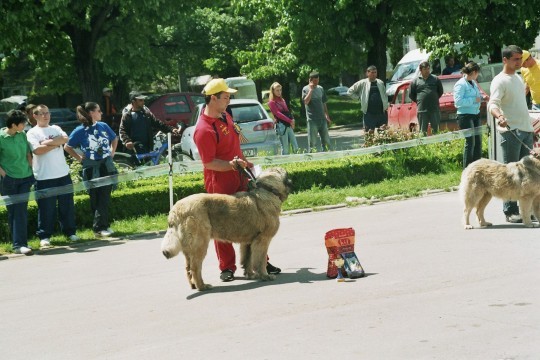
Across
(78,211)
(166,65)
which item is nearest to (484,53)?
(166,65)

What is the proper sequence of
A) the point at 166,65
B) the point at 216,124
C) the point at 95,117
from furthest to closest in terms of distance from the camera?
the point at 166,65
the point at 95,117
the point at 216,124

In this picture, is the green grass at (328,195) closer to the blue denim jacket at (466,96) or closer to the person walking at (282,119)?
the blue denim jacket at (466,96)

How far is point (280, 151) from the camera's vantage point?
21875 mm

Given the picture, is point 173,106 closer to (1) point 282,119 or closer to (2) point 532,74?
(1) point 282,119

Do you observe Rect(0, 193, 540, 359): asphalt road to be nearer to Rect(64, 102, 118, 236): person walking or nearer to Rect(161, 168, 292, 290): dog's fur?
Rect(161, 168, 292, 290): dog's fur

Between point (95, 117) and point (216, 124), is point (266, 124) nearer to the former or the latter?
point (95, 117)

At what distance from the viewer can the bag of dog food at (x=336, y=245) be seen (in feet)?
31.1

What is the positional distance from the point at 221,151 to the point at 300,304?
210 centimetres

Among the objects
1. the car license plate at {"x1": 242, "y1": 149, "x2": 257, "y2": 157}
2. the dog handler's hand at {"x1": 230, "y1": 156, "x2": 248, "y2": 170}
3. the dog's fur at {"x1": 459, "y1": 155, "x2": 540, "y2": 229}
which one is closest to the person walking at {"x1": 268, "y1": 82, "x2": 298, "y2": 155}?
the car license plate at {"x1": 242, "y1": 149, "x2": 257, "y2": 157}

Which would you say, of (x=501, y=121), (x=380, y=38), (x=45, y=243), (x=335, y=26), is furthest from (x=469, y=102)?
(x=335, y=26)

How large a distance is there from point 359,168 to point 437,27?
46.7ft

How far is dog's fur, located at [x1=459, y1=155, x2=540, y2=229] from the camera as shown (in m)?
11.6

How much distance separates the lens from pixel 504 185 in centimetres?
1168

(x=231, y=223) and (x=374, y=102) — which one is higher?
(x=374, y=102)
